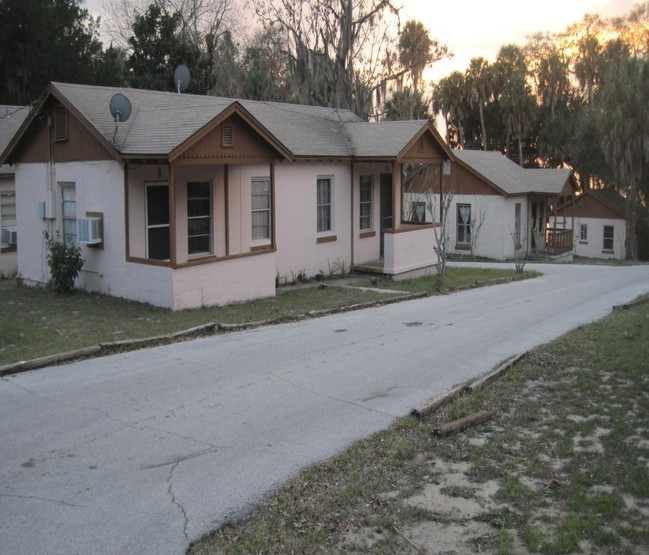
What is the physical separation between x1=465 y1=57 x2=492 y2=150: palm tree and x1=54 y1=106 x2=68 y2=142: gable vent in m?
40.4

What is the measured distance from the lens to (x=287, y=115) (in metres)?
22.4

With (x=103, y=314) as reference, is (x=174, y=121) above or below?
above

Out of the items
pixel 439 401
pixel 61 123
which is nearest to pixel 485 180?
pixel 61 123

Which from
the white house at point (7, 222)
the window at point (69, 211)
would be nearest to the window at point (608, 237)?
the white house at point (7, 222)

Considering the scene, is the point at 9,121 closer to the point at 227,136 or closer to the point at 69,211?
the point at 69,211

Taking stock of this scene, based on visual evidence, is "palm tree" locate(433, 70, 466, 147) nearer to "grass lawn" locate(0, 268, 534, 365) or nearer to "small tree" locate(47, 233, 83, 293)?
"grass lawn" locate(0, 268, 534, 365)

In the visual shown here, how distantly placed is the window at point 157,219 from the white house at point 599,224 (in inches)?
1366

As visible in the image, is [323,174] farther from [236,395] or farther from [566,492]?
[566,492]

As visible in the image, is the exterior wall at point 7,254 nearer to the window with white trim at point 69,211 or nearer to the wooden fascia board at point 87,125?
the window with white trim at point 69,211

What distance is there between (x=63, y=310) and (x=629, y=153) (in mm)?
37631

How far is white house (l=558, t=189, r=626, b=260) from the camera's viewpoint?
155ft

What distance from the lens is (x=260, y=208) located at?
758 inches

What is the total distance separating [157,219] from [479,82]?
41.0 meters

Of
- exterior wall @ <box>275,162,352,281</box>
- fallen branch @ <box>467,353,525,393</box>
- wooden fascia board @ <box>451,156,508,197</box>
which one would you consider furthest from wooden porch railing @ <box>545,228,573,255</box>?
fallen branch @ <box>467,353,525,393</box>
